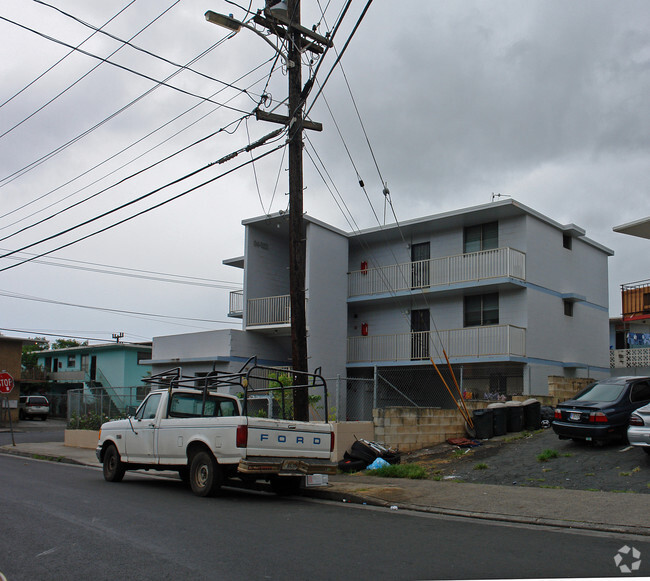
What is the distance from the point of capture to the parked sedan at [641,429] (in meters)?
12.3

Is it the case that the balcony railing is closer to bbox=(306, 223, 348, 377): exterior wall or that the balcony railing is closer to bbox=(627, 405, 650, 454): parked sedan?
bbox=(306, 223, 348, 377): exterior wall

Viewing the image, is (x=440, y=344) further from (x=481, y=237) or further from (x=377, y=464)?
(x=377, y=464)

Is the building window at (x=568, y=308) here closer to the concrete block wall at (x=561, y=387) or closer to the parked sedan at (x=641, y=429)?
the concrete block wall at (x=561, y=387)

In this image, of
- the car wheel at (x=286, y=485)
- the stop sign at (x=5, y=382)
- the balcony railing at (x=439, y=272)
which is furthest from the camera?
the stop sign at (x=5, y=382)

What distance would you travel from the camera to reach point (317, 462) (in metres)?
11.6

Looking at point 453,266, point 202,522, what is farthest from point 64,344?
point 202,522

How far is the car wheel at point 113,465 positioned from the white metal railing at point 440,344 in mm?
13133

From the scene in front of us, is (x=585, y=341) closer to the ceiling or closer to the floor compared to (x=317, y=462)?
closer to the ceiling

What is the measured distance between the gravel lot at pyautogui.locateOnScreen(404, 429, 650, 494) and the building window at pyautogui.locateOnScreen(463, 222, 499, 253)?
8.86 m

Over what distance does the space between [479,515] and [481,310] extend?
15.6 m

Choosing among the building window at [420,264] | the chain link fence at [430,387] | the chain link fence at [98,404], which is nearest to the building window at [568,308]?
the chain link fence at [430,387]

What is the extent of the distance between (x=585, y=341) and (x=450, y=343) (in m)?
5.74

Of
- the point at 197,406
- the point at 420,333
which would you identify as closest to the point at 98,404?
the point at 420,333

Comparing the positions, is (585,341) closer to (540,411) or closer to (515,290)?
(515,290)
